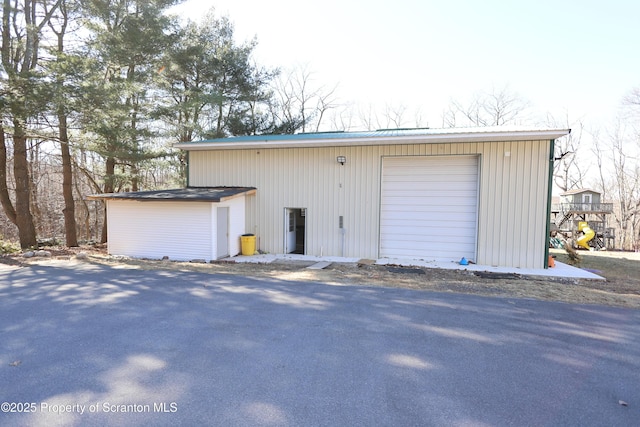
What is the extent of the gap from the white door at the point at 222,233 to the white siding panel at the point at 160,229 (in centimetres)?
33

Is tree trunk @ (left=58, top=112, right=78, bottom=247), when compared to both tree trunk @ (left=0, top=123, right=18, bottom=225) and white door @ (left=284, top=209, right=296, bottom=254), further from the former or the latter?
white door @ (left=284, top=209, right=296, bottom=254)

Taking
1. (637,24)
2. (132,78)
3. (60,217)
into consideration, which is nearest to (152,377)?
(132,78)

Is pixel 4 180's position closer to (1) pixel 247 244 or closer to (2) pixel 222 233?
(2) pixel 222 233

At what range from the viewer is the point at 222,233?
10305mm

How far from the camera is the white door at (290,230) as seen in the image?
11.4 meters

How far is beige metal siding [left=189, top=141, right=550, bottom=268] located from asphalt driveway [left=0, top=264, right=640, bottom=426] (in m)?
4.29

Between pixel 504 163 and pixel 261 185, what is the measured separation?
7.48m

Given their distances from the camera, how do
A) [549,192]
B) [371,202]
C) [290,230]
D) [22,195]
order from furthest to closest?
[22,195] → [290,230] → [371,202] → [549,192]

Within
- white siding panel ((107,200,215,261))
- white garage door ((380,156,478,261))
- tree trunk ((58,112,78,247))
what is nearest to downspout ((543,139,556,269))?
white garage door ((380,156,478,261))

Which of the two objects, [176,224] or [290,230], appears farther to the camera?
[290,230]

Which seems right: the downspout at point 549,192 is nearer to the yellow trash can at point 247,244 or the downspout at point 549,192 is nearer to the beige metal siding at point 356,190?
the beige metal siding at point 356,190

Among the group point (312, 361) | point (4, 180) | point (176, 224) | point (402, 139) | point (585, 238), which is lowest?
point (585, 238)

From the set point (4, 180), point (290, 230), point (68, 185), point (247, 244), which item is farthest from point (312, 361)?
point (4, 180)

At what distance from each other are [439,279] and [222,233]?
6.41m
